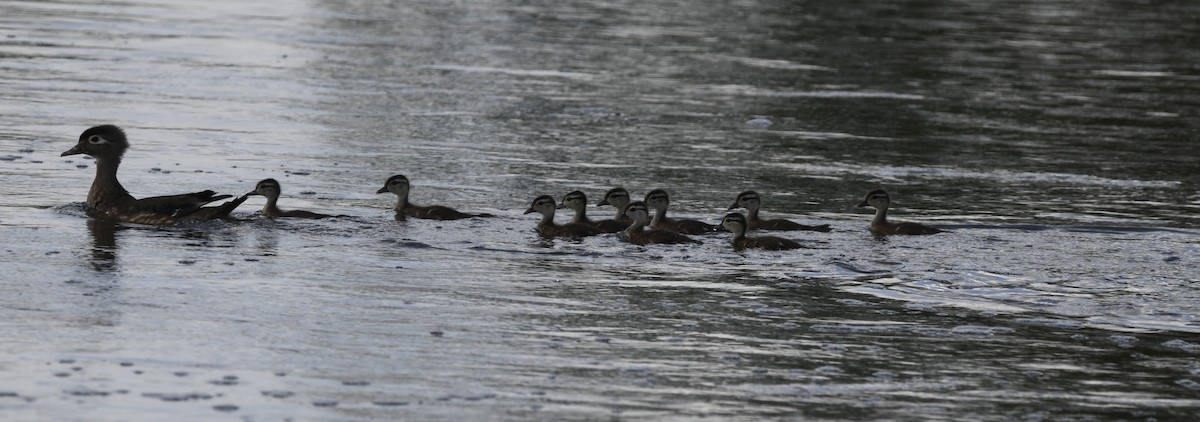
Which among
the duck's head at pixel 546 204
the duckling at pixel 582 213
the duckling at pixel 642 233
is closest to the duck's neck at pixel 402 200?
the duck's head at pixel 546 204

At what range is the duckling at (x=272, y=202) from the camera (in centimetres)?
1435

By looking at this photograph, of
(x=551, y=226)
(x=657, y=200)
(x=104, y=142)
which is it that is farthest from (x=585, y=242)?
(x=104, y=142)

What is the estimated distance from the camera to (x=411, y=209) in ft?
48.2

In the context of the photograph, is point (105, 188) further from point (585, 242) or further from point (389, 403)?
point (389, 403)

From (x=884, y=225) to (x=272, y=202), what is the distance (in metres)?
4.93

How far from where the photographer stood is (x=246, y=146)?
1858 centimetres

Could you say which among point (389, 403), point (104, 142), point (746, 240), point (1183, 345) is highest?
point (104, 142)

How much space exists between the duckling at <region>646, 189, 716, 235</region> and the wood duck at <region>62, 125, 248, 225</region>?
3311mm

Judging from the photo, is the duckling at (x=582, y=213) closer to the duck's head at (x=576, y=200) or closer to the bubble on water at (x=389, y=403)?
the duck's head at (x=576, y=200)

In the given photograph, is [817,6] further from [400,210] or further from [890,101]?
[400,210]

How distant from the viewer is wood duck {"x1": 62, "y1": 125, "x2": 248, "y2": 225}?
13930mm

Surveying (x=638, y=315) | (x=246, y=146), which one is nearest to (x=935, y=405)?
(x=638, y=315)

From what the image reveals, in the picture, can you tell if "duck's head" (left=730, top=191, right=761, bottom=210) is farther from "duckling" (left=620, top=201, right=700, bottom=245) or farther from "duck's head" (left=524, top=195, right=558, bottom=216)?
"duck's head" (left=524, top=195, right=558, bottom=216)

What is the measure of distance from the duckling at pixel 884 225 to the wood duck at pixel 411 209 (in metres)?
3.21
